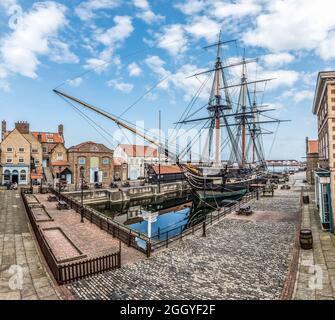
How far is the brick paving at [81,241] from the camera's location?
46.6ft

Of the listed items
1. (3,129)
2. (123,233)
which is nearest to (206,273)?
(123,233)

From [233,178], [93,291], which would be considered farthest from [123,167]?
[93,291]

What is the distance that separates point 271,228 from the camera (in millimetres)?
20078

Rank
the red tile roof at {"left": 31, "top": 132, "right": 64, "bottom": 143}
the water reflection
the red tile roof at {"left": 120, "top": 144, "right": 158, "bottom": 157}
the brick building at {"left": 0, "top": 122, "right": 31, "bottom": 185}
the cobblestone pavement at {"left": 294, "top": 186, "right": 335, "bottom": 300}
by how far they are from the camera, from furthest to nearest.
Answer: the red tile roof at {"left": 120, "top": 144, "right": 158, "bottom": 157}
the red tile roof at {"left": 31, "top": 132, "right": 64, "bottom": 143}
the brick building at {"left": 0, "top": 122, "right": 31, "bottom": 185}
the water reflection
the cobblestone pavement at {"left": 294, "top": 186, "right": 335, "bottom": 300}

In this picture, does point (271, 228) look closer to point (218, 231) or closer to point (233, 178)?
point (218, 231)

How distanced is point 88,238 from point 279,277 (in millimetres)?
11954

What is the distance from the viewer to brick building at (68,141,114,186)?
56438 mm

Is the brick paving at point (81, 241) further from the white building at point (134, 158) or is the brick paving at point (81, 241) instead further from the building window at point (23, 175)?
the white building at point (134, 158)

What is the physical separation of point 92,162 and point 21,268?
47.4 metres

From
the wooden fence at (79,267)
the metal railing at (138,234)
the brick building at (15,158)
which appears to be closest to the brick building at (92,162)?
the brick building at (15,158)

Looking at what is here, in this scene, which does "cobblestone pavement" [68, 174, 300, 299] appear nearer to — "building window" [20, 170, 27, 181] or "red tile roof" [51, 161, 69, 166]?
"red tile roof" [51, 161, 69, 166]

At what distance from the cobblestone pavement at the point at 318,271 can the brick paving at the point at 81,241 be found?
300 inches

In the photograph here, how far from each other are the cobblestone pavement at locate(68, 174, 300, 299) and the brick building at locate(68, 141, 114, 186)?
145 ft

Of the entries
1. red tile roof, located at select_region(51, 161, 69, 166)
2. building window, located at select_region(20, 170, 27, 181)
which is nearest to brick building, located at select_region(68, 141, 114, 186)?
red tile roof, located at select_region(51, 161, 69, 166)
